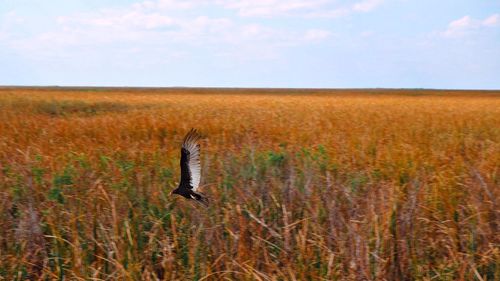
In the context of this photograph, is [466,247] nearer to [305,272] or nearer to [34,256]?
[305,272]

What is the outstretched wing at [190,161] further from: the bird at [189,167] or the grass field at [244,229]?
the grass field at [244,229]

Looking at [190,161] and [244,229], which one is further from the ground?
[190,161]

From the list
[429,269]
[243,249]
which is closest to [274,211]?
[243,249]

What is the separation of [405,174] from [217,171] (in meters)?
1.94

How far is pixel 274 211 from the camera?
368 cm

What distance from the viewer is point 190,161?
2.49 m

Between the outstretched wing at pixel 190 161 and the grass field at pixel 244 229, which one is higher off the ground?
the outstretched wing at pixel 190 161

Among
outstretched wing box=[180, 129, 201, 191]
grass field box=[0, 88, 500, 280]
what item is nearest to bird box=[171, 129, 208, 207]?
outstretched wing box=[180, 129, 201, 191]

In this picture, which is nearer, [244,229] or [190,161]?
[190,161]

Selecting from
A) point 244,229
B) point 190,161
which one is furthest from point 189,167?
point 244,229

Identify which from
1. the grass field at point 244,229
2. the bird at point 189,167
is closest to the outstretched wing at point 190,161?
the bird at point 189,167

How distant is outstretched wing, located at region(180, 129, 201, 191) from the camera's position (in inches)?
96.7

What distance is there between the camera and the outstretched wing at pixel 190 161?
2.46 m

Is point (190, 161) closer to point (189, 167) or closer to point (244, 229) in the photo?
point (189, 167)
